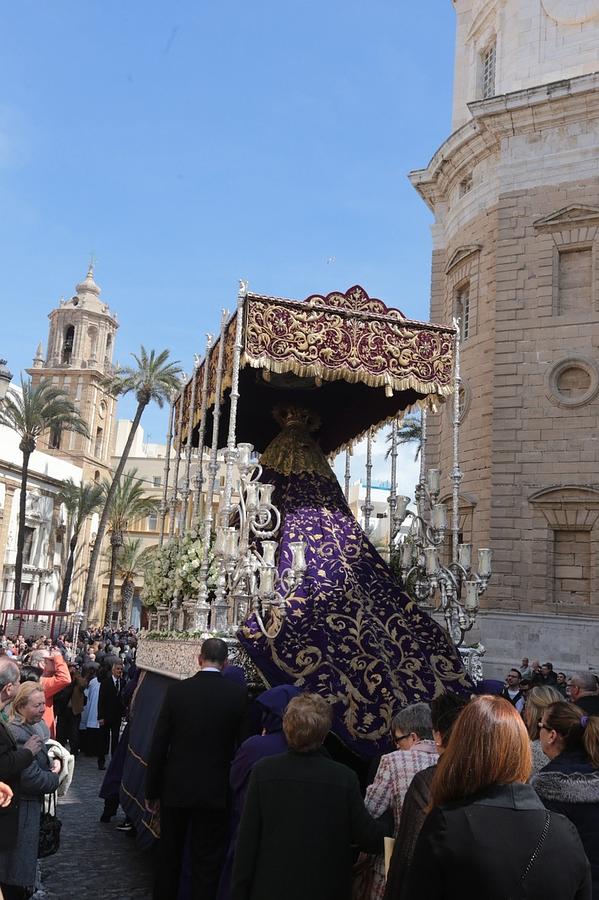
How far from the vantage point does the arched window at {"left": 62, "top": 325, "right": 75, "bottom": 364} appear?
5147 centimetres

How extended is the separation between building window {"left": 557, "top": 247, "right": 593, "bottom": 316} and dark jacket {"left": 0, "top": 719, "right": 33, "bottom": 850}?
15.3 metres

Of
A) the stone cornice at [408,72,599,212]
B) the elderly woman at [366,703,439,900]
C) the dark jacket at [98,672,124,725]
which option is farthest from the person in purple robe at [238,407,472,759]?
the stone cornice at [408,72,599,212]

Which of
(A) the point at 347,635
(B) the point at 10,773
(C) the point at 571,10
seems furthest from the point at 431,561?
(C) the point at 571,10

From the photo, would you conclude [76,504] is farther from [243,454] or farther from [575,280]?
[243,454]

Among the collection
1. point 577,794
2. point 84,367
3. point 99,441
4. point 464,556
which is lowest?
point 577,794

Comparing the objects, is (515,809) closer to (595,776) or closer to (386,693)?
(595,776)

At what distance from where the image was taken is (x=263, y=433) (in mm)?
9953

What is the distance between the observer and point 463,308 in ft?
63.2

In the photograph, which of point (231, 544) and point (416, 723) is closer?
point (416, 723)

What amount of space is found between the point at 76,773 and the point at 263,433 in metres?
4.74

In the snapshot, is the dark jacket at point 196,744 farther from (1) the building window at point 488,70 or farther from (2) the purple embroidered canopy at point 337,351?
(1) the building window at point 488,70

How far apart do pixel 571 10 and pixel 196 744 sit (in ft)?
60.7

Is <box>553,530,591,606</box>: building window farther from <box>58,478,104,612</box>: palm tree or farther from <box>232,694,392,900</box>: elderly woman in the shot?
<box>58,478,104,612</box>: palm tree

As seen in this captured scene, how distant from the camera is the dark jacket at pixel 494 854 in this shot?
72.9 inches
